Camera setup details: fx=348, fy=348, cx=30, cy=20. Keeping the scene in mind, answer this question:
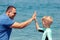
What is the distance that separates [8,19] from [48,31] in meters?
0.86

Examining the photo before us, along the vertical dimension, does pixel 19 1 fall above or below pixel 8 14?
above

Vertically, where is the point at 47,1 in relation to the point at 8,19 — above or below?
above

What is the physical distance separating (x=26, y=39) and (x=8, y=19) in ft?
22.5

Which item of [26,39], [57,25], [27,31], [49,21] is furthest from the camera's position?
[57,25]

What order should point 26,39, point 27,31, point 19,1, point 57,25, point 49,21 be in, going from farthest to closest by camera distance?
point 19,1 → point 57,25 → point 27,31 → point 26,39 → point 49,21

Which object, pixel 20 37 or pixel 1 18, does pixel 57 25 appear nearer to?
pixel 20 37

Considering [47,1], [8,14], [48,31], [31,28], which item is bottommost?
[48,31]

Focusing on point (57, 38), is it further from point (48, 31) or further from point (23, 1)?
point (23, 1)

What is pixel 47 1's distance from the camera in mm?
33094

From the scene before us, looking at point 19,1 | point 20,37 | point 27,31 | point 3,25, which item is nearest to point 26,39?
point 20,37

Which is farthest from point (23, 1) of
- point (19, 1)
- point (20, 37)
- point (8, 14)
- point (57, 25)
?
point (8, 14)

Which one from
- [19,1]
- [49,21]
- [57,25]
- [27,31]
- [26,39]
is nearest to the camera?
[49,21]

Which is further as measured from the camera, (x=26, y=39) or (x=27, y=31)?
(x=27, y=31)

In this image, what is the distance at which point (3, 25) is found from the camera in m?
7.19
